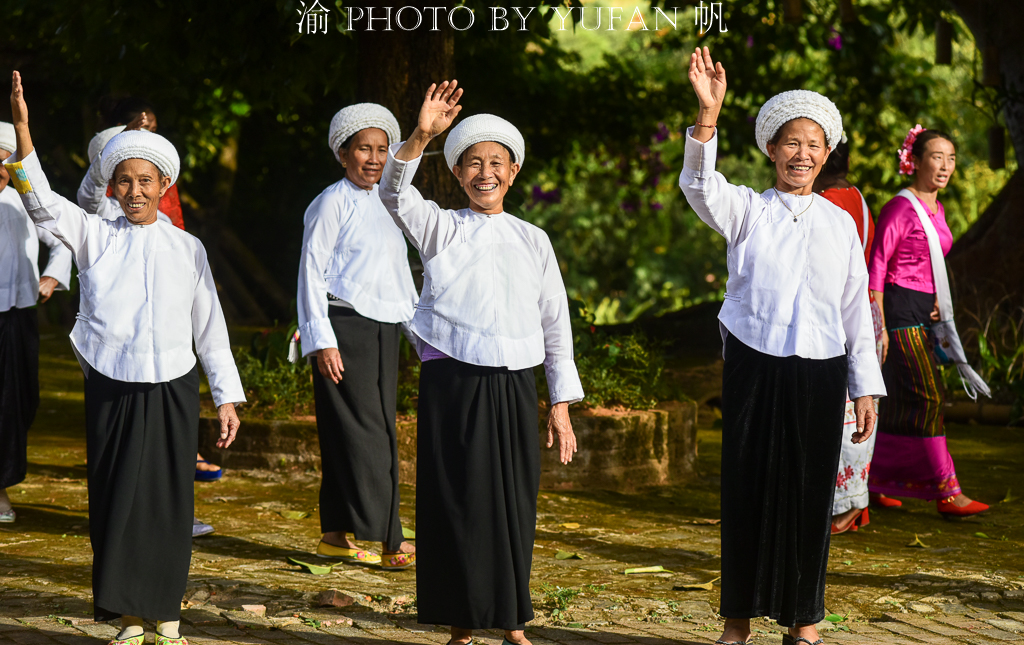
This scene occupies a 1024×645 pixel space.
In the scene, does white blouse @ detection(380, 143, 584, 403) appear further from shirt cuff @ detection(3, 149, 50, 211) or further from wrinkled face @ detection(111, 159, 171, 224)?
shirt cuff @ detection(3, 149, 50, 211)

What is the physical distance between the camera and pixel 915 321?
6.06 meters

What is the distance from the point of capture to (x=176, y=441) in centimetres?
405

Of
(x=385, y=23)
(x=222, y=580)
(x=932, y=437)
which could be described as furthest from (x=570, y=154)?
(x=222, y=580)

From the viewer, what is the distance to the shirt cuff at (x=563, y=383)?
4105 mm

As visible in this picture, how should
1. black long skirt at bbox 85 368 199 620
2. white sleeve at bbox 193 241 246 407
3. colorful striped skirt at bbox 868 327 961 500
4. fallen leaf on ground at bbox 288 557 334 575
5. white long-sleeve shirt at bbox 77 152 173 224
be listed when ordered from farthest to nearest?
colorful striped skirt at bbox 868 327 961 500 → white long-sleeve shirt at bbox 77 152 173 224 → fallen leaf on ground at bbox 288 557 334 575 → white sleeve at bbox 193 241 246 407 → black long skirt at bbox 85 368 199 620

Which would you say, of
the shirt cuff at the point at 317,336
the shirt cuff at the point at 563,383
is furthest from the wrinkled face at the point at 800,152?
the shirt cuff at the point at 317,336

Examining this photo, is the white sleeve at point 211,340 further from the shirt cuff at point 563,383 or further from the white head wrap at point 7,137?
the white head wrap at point 7,137

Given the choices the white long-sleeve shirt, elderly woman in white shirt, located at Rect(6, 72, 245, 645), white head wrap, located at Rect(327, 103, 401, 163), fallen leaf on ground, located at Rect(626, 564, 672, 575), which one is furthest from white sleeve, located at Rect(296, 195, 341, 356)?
fallen leaf on ground, located at Rect(626, 564, 672, 575)

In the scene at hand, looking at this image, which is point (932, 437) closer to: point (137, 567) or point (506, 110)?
point (137, 567)

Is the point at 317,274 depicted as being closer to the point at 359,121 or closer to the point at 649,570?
the point at 359,121

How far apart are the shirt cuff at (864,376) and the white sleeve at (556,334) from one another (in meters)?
0.92

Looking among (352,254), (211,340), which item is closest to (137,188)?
(211,340)

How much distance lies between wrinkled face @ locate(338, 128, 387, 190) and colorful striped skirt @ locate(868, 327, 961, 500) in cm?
280

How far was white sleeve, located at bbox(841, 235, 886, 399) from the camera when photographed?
157 inches
